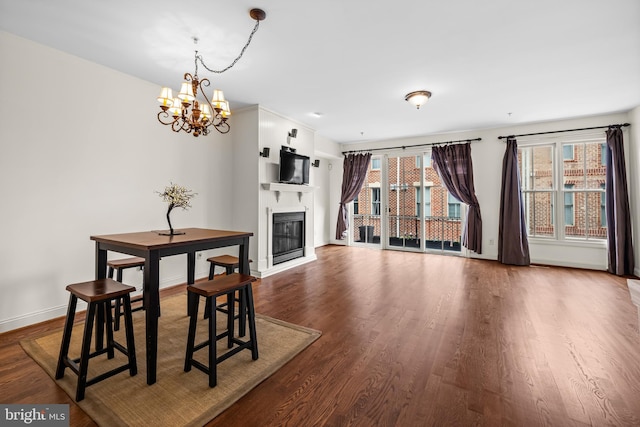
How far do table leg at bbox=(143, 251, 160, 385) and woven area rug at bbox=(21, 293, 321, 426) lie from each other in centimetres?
12

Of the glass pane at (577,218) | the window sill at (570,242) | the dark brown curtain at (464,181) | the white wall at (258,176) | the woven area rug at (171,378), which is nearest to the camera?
the woven area rug at (171,378)

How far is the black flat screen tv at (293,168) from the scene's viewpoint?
4875mm

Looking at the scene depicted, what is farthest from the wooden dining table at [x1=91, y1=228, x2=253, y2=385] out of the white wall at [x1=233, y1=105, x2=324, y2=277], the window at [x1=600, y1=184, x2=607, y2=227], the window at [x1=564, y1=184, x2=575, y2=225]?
the window at [x1=600, y1=184, x2=607, y2=227]

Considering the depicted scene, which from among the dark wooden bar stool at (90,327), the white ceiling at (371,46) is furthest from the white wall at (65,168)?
the dark wooden bar stool at (90,327)

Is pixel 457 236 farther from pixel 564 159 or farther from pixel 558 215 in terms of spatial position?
pixel 564 159

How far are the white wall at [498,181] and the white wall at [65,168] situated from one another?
5418mm

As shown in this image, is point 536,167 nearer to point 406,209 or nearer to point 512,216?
point 512,216

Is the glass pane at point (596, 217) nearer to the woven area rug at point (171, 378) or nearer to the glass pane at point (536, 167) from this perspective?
the glass pane at point (536, 167)

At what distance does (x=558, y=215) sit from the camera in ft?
17.4

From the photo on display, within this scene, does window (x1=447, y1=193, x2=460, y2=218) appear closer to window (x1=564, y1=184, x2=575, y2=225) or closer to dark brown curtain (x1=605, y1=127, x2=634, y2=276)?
window (x1=564, y1=184, x2=575, y2=225)

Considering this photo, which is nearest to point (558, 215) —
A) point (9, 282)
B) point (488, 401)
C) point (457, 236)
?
point (457, 236)

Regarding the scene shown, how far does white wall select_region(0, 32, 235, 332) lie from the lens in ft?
8.70

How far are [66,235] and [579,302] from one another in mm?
5811

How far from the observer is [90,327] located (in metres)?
1.76
